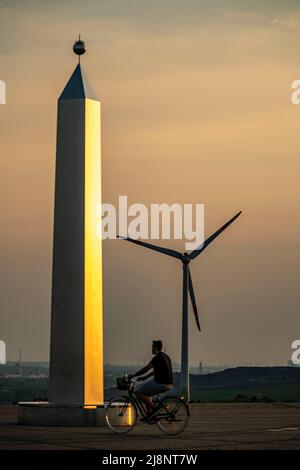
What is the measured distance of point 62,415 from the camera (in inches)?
1201

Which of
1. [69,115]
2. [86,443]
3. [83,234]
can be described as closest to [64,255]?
[83,234]

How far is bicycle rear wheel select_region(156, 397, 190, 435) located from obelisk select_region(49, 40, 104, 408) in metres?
4.42

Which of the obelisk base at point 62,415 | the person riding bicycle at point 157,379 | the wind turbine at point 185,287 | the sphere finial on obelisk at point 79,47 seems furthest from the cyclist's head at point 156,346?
the wind turbine at point 185,287

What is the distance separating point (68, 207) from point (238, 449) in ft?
33.3

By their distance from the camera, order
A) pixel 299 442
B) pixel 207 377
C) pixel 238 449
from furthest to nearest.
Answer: pixel 207 377
pixel 299 442
pixel 238 449

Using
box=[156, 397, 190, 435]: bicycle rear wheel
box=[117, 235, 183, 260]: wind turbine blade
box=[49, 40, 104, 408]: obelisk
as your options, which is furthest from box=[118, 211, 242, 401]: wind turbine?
box=[156, 397, 190, 435]: bicycle rear wheel

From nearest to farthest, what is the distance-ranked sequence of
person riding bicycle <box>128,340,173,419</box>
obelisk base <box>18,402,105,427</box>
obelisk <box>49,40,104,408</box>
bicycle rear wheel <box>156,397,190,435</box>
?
Result: 1. bicycle rear wheel <box>156,397,190,435</box>
2. person riding bicycle <box>128,340,173,419</box>
3. obelisk base <box>18,402,105,427</box>
4. obelisk <box>49,40,104,408</box>

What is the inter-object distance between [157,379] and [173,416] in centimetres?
88

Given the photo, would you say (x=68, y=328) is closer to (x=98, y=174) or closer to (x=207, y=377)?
(x=98, y=174)

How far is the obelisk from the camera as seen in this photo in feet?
102

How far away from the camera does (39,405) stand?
31.0 metres

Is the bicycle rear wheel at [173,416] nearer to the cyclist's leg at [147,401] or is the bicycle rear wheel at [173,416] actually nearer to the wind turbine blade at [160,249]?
the cyclist's leg at [147,401]

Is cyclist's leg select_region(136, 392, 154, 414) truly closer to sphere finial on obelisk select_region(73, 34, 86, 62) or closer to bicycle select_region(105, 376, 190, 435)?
bicycle select_region(105, 376, 190, 435)

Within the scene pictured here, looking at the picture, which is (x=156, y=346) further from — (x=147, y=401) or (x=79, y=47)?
(x=79, y=47)
